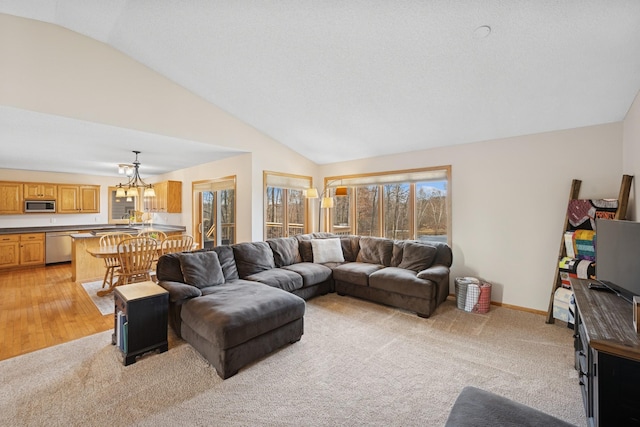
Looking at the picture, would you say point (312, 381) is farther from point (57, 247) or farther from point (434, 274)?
point (57, 247)

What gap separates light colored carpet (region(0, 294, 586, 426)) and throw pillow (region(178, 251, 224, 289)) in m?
0.61

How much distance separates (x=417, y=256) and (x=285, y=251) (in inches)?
78.8

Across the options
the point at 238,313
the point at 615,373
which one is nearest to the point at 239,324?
the point at 238,313

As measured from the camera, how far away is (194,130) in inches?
160

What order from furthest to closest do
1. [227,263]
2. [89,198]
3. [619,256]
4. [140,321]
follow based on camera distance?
1. [89,198]
2. [227,263]
3. [140,321]
4. [619,256]

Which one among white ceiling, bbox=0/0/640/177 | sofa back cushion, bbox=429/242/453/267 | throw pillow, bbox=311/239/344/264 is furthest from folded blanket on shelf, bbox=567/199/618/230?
throw pillow, bbox=311/239/344/264

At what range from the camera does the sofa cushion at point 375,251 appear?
14.8 feet

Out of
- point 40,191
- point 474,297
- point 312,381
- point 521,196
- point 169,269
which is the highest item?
point 40,191

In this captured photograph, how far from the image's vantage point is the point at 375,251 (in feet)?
15.2

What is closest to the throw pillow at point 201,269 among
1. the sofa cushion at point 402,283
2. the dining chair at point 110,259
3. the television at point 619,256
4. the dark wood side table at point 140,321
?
the dark wood side table at point 140,321

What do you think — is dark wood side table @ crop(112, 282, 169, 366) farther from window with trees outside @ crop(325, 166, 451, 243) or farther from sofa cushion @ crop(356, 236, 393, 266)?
window with trees outside @ crop(325, 166, 451, 243)

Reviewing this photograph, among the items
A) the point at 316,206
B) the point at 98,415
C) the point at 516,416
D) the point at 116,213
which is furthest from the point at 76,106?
the point at 116,213

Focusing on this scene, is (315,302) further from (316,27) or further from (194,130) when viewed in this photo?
(316,27)

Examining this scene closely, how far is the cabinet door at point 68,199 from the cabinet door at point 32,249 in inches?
39.9
